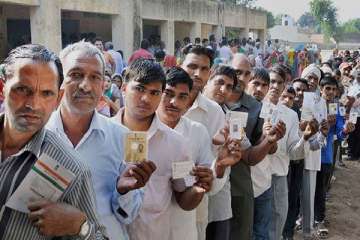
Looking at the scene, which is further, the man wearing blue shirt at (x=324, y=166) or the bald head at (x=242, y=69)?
the man wearing blue shirt at (x=324, y=166)

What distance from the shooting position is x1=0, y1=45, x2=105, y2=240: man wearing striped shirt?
5.21 feet

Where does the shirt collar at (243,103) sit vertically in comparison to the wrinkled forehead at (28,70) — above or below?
below

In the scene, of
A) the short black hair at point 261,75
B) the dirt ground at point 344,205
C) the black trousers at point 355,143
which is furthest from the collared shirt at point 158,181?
the black trousers at point 355,143

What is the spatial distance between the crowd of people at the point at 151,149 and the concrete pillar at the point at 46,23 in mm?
6552

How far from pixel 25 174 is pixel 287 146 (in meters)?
3.35

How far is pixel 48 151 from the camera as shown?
1.67 m

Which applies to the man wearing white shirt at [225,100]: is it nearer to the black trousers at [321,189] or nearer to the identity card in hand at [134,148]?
the identity card in hand at [134,148]

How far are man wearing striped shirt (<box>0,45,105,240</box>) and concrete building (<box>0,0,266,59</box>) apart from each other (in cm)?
899

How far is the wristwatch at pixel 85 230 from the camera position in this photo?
1713 millimetres

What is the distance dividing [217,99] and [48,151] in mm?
2197

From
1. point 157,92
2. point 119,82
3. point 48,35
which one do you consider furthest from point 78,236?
point 48,35

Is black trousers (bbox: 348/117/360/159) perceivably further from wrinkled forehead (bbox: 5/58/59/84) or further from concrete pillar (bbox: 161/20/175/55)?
wrinkled forehead (bbox: 5/58/59/84)

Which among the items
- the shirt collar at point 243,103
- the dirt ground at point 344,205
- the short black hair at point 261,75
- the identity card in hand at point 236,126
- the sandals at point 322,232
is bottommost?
the dirt ground at point 344,205

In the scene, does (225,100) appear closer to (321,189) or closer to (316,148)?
(316,148)
